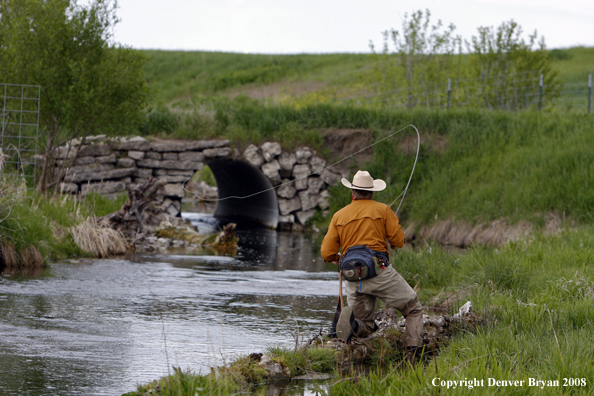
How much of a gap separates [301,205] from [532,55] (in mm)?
10761

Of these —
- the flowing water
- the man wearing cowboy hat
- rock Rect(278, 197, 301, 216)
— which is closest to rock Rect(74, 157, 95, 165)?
the flowing water

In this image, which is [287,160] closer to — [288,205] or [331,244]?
[288,205]

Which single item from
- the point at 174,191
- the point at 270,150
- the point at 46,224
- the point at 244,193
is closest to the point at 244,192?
the point at 244,193

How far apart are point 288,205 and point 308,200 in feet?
2.18

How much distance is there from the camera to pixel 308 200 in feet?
66.7

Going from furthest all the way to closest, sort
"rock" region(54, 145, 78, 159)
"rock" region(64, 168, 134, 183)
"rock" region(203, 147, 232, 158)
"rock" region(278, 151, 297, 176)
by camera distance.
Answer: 1. "rock" region(278, 151, 297, 176)
2. "rock" region(203, 147, 232, 158)
3. "rock" region(64, 168, 134, 183)
4. "rock" region(54, 145, 78, 159)

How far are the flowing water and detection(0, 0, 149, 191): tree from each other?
422 centimetres

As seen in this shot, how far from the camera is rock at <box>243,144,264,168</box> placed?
19.8 m

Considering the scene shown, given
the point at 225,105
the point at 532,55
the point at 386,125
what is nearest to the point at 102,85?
the point at 225,105

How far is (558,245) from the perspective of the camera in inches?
430

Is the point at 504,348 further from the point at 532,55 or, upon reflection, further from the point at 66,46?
the point at 532,55

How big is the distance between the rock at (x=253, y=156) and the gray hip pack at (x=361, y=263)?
45.1ft

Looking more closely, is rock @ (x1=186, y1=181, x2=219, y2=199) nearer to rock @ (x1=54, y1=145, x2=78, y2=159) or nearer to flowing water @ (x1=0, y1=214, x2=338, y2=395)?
rock @ (x1=54, y1=145, x2=78, y2=159)

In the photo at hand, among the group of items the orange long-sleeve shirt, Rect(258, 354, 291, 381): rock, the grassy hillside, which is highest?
the grassy hillside
